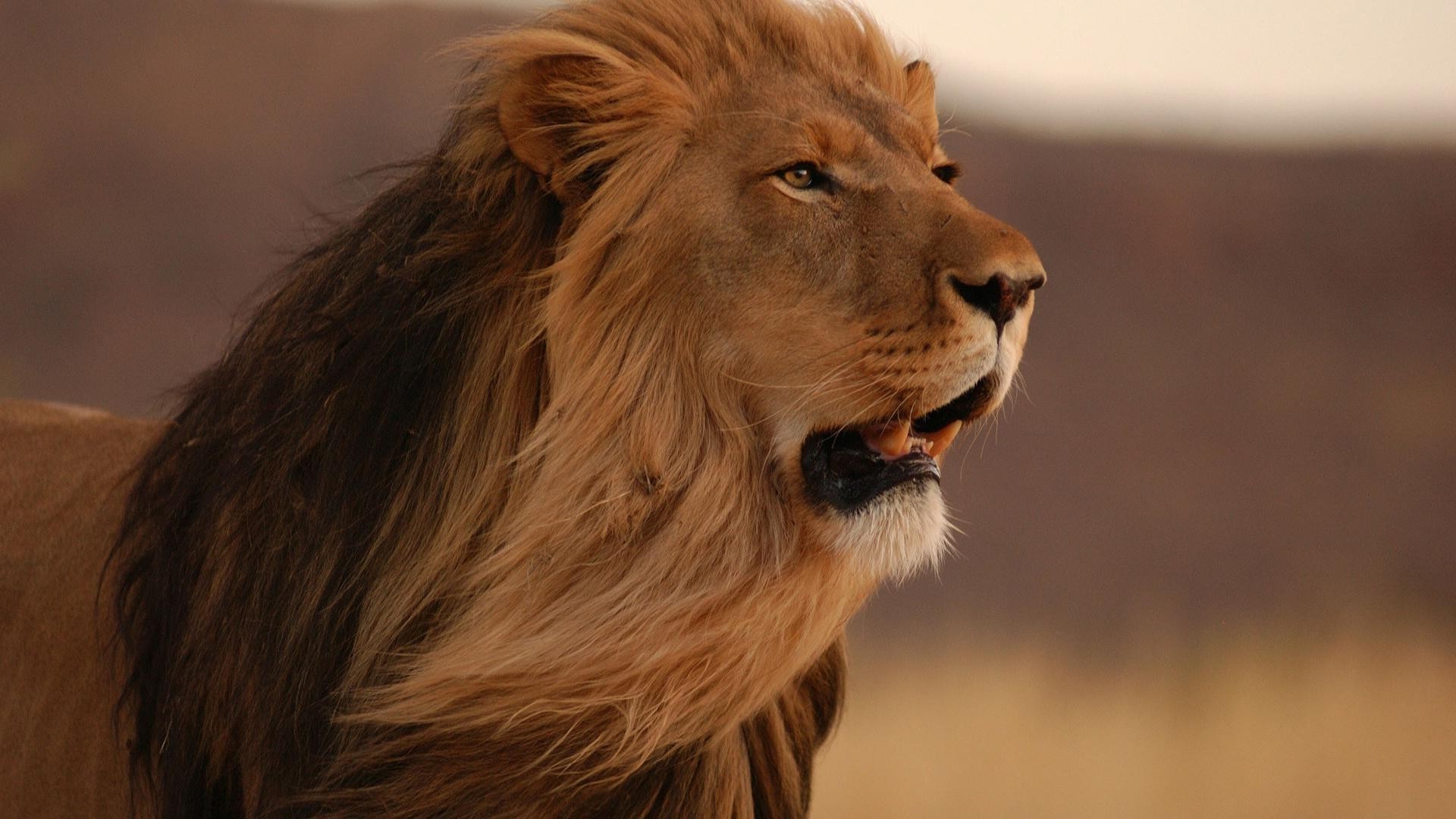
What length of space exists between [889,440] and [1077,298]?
1601 centimetres

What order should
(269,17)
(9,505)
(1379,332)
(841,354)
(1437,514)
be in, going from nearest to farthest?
(841,354) → (9,505) → (1437,514) → (1379,332) → (269,17)

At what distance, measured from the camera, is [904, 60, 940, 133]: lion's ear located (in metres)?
3.42

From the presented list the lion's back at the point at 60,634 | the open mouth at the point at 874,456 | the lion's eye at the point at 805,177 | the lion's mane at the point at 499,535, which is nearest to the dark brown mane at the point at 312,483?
→ the lion's mane at the point at 499,535

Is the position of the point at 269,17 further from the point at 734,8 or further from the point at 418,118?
the point at 734,8

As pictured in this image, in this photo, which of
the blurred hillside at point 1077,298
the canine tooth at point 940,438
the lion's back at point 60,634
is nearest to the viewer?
the canine tooth at point 940,438

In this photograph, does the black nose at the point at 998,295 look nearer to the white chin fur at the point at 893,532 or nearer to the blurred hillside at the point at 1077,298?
the white chin fur at the point at 893,532

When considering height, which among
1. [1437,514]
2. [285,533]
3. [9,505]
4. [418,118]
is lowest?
[1437,514]

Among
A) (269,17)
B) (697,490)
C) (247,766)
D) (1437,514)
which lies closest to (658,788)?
(697,490)

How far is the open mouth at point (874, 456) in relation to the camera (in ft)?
9.40

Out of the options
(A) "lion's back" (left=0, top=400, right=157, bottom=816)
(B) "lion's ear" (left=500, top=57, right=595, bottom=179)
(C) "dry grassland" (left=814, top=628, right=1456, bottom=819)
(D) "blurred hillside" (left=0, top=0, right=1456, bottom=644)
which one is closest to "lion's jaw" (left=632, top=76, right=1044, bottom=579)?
(B) "lion's ear" (left=500, top=57, right=595, bottom=179)

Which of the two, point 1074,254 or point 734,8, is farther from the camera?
point 1074,254

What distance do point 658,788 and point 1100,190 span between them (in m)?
17.6

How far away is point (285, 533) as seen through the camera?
2895 millimetres

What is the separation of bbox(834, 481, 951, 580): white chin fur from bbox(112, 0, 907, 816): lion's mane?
0.09 metres
